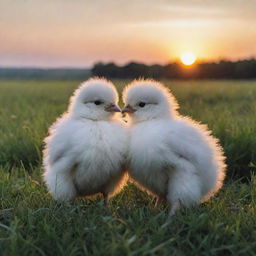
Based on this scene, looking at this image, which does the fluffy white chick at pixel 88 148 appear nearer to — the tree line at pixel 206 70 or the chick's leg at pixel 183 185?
the chick's leg at pixel 183 185

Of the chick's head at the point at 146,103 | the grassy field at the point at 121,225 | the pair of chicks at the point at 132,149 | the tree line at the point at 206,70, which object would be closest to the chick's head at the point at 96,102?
the pair of chicks at the point at 132,149

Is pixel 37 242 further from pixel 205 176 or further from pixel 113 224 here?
pixel 205 176

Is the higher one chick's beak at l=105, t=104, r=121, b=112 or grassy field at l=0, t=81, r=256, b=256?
chick's beak at l=105, t=104, r=121, b=112

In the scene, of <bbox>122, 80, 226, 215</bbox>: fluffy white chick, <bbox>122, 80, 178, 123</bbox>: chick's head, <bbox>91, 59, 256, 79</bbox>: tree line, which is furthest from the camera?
<bbox>91, 59, 256, 79</bbox>: tree line

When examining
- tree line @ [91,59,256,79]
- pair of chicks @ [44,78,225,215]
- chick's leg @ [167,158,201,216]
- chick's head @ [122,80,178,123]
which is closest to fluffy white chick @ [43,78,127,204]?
pair of chicks @ [44,78,225,215]

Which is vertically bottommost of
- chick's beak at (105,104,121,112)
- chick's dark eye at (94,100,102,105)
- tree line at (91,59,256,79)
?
tree line at (91,59,256,79)

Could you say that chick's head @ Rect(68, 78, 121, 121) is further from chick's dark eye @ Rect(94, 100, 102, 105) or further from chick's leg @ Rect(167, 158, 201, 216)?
chick's leg @ Rect(167, 158, 201, 216)
